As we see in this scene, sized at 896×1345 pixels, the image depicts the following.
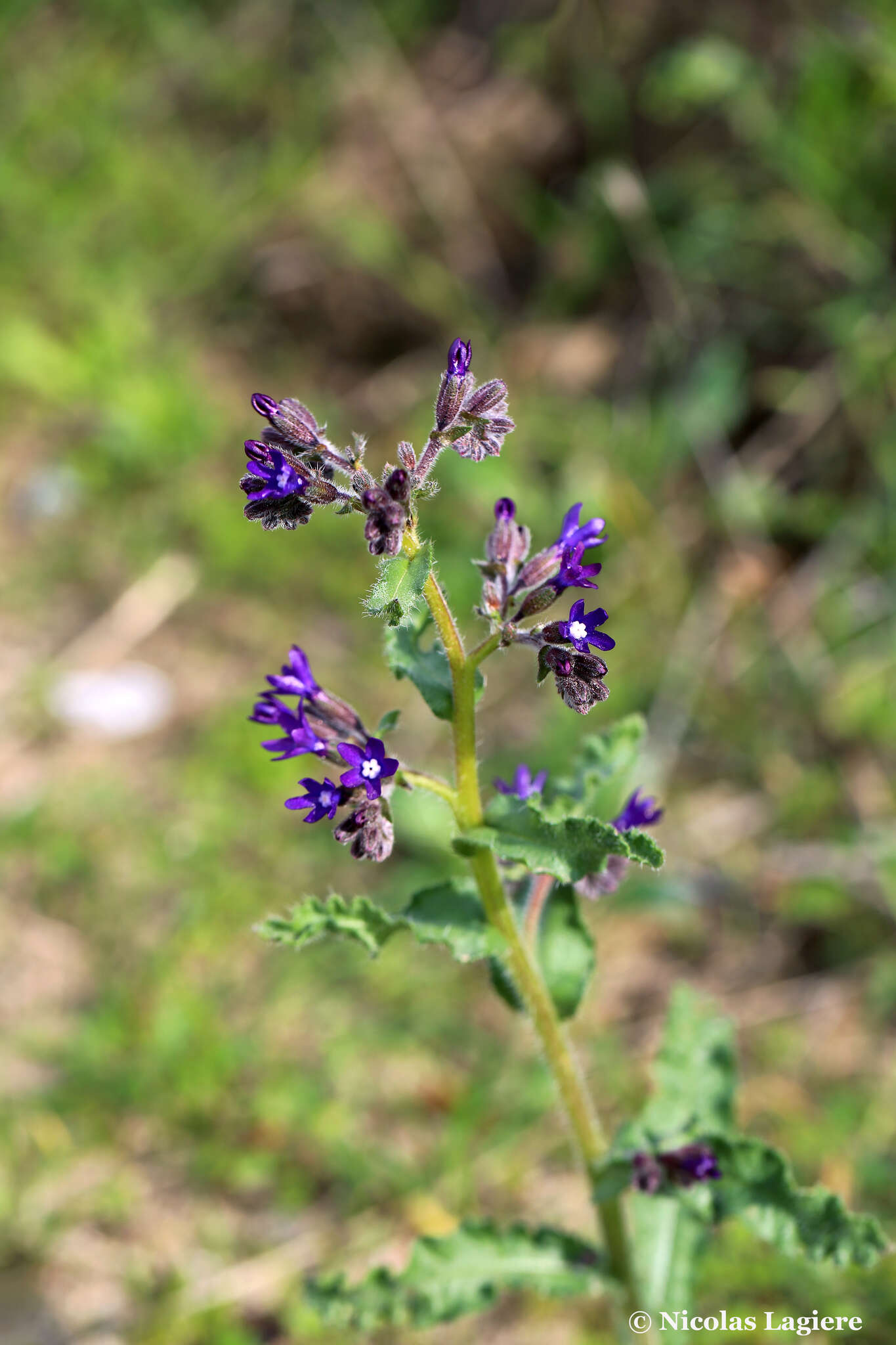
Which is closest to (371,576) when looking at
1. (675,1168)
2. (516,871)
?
(516,871)

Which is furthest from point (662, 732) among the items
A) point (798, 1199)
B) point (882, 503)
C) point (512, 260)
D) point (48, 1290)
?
point (512, 260)

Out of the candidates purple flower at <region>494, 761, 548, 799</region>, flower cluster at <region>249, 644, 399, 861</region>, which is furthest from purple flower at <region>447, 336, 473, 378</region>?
purple flower at <region>494, 761, 548, 799</region>

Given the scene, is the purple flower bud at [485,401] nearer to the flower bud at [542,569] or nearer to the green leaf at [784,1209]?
the flower bud at [542,569]

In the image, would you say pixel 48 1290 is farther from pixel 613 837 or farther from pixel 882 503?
pixel 882 503

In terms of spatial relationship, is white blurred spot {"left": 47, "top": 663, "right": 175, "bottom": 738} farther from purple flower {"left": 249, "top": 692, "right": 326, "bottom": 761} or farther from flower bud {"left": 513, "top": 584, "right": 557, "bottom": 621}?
flower bud {"left": 513, "top": 584, "right": 557, "bottom": 621}

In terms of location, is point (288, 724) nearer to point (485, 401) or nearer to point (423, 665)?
point (423, 665)

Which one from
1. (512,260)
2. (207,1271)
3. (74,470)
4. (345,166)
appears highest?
(345,166)

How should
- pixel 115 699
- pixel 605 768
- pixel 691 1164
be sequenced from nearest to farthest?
pixel 691 1164 < pixel 605 768 < pixel 115 699
